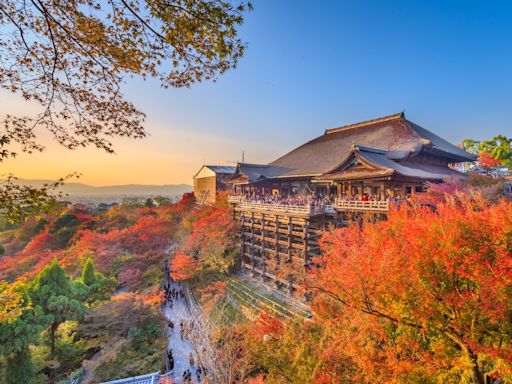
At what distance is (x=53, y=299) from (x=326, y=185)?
20328 mm

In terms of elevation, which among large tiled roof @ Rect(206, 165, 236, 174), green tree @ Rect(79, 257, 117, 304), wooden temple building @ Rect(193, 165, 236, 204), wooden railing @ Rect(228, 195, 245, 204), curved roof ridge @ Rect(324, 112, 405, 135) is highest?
curved roof ridge @ Rect(324, 112, 405, 135)

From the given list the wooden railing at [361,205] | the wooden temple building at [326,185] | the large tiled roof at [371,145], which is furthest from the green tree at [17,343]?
the large tiled roof at [371,145]

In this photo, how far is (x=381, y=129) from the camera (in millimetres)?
25547

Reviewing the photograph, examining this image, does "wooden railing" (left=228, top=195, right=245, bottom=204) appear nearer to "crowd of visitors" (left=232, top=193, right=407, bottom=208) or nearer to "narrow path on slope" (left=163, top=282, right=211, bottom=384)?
"crowd of visitors" (left=232, top=193, right=407, bottom=208)

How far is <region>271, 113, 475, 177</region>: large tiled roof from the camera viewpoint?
67.9 ft

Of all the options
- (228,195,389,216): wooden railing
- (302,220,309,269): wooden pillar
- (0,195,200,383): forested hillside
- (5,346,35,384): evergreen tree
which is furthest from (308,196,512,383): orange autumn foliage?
(5,346,35,384): evergreen tree

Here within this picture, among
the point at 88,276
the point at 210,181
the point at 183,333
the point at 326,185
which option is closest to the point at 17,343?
the point at 88,276

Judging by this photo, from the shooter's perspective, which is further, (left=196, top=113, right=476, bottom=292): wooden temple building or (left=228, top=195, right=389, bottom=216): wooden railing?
(left=196, top=113, right=476, bottom=292): wooden temple building

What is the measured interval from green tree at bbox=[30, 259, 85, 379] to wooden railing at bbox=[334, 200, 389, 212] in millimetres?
16951

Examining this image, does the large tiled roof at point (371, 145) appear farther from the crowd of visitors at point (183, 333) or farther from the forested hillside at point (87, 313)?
the forested hillside at point (87, 313)

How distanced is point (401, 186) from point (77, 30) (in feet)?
56.8

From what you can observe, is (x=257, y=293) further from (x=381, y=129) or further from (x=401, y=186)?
(x=381, y=129)

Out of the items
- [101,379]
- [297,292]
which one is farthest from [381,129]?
[101,379]

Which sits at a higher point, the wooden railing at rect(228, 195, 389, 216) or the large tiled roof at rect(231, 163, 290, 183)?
the large tiled roof at rect(231, 163, 290, 183)
